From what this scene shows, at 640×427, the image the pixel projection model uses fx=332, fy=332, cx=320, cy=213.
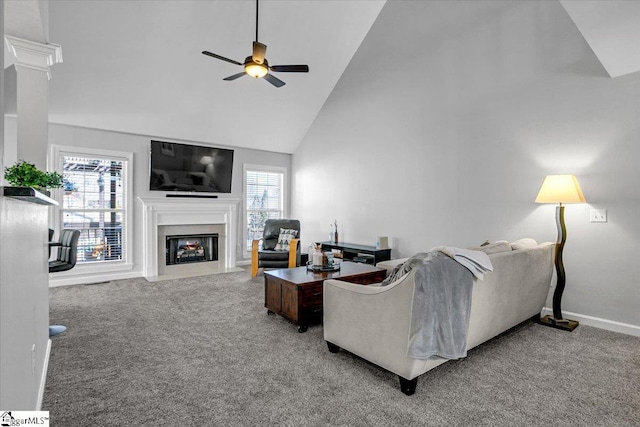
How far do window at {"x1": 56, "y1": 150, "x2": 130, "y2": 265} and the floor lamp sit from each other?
19.7 ft

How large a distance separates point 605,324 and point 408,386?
2.59m

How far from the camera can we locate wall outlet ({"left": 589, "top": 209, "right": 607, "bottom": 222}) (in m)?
3.29

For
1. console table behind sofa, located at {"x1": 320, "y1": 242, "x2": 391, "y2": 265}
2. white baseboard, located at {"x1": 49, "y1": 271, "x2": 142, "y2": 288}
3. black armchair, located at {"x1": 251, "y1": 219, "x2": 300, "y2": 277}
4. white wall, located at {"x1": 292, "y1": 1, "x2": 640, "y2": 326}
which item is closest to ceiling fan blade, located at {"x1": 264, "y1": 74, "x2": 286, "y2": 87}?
white wall, located at {"x1": 292, "y1": 1, "x2": 640, "y2": 326}

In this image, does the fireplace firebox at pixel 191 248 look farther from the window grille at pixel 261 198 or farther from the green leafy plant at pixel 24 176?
the green leafy plant at pixel 24 176

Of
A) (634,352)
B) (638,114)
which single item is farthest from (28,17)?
(634,352)

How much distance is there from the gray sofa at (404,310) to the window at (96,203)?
14.8ft

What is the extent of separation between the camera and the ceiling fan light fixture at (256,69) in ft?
11.2

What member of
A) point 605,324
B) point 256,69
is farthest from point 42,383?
point 605,324

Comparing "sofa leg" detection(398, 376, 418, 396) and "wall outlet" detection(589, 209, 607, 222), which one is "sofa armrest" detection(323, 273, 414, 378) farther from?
"wall outlet" detection(589, 209, 607, 222)

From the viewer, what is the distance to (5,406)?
102 centimetres

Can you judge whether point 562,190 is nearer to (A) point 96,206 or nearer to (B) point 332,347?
(B) point 332,347

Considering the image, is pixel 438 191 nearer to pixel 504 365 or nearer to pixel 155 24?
pixel 504 365

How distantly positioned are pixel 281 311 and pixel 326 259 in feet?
2.62

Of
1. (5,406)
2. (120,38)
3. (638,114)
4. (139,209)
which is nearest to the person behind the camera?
(5,406)
